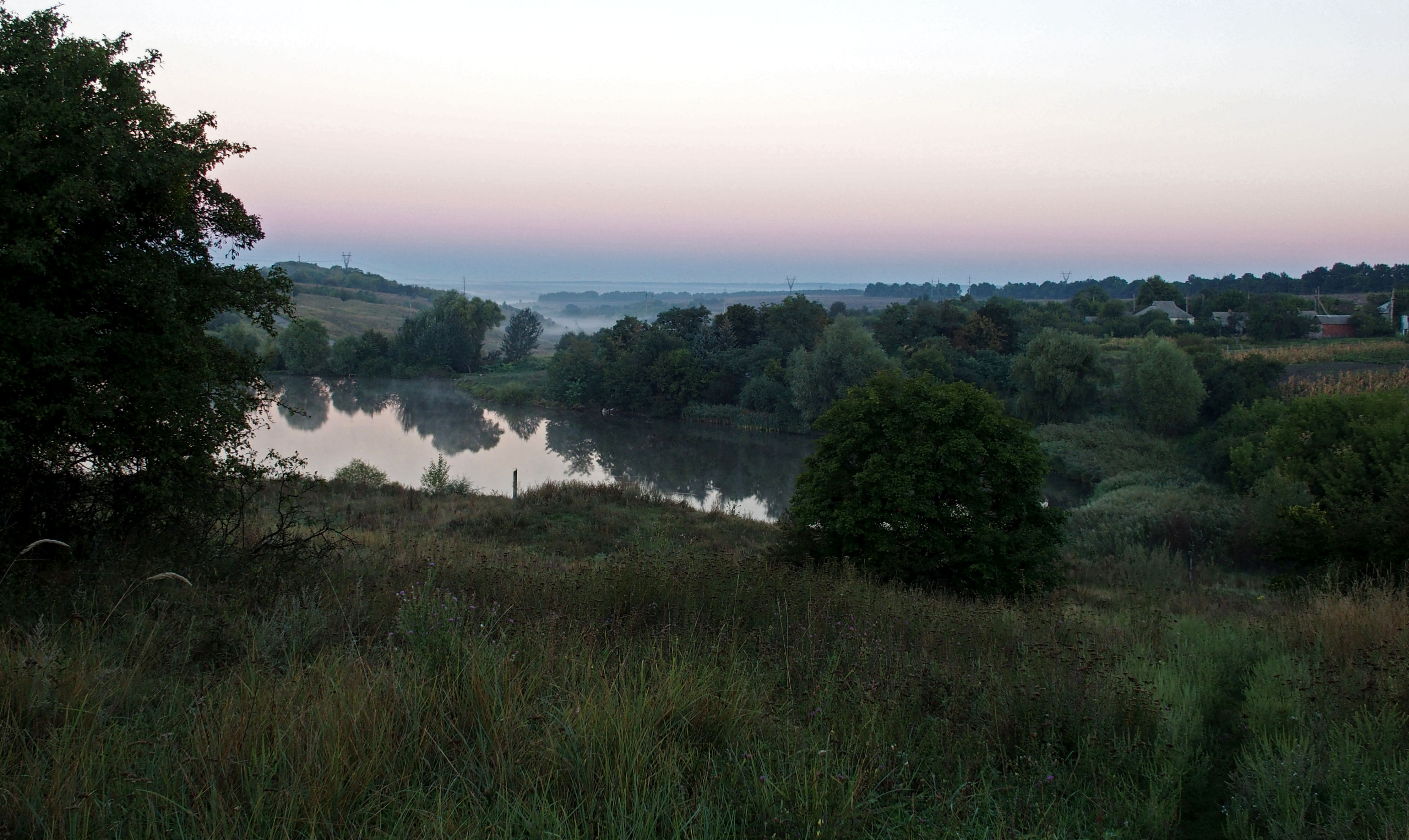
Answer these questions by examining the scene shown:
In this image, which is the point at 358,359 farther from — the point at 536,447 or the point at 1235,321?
the point at 1235,321

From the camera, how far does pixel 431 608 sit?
3.68 metres

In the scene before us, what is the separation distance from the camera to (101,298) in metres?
5.83

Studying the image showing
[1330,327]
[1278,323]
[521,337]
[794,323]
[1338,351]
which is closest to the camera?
[1338,351]

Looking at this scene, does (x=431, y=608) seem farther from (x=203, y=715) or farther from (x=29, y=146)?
(x=29, y=146)

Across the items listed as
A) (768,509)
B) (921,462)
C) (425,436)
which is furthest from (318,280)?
(921,462)

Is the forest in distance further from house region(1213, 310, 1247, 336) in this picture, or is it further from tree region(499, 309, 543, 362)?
tree region(499, 309, 543, 362)

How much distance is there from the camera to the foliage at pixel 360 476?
23.6m

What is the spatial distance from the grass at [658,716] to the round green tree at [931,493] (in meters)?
6.37

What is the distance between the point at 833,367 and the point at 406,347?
4348 centimetres

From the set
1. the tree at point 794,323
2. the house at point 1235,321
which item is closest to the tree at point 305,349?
the tree at point 794,323

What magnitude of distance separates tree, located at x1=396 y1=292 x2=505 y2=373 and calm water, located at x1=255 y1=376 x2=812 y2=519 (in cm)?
1356

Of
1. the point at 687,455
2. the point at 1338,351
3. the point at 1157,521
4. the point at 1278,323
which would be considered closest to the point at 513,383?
the point at 687,455

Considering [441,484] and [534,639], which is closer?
[534,639]

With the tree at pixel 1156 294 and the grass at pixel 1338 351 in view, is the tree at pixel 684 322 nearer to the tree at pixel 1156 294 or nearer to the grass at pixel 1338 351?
the grass at pixel 1338 351
